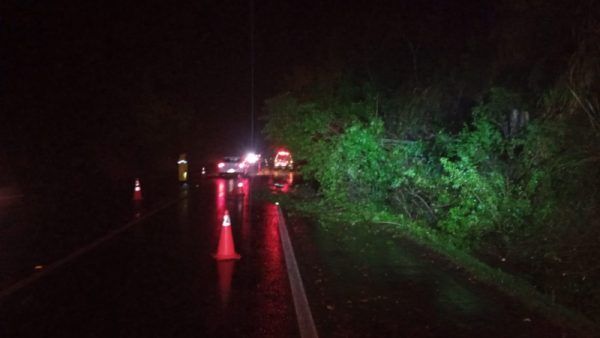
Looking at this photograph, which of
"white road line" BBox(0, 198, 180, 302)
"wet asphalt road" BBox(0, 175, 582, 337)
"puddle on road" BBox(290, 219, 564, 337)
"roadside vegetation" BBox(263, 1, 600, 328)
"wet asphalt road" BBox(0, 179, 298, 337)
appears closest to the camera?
"puddle on road" BBox(290, 219, 564, 337)

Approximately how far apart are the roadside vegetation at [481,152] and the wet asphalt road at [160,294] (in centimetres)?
338

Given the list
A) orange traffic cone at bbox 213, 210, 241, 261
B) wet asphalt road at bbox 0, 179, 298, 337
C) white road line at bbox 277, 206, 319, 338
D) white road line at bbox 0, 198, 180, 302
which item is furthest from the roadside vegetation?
white road line at bbox 0, 198, 180, 302

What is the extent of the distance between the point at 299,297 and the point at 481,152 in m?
6.48

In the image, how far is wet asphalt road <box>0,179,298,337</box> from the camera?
6891 millimetres

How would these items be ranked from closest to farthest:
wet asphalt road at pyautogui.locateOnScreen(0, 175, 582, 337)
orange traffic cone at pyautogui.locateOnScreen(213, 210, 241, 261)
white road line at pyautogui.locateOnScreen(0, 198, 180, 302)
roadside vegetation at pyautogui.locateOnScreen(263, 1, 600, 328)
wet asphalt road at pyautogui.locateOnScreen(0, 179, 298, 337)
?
wet asphalt road at pyautogui.locateOnScreen(0, 175, 582, 337)
wet asphalt road at pyautogui.locateOnScreen(0, 179, 298, 337)
white road line at pyautogui.locateOnScreen(0, 198, 180, 302)
roadside vegetation at pyautogui.locateOnScreen(263, 1, 600, 328)
orange traffic cone at pyautogui.locateOnScreen(213, 210, 241, 261)

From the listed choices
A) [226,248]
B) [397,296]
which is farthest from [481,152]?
[397,296]

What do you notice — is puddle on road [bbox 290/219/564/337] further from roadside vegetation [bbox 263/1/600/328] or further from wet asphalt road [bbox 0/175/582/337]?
roadside vegetation [bbox 263/1/600/328]

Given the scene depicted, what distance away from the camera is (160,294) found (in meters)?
8.46

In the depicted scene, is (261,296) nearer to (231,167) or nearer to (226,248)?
(226,248)

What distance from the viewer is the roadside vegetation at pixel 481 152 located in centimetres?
943

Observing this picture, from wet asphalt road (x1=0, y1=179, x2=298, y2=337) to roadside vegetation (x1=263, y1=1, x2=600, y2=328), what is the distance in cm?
338

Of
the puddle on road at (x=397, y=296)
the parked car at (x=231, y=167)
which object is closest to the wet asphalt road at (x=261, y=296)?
the puddle on road at (x=397, y=296)

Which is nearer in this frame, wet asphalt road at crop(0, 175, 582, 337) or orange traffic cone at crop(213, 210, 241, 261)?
wet asphalt road at crop(0, 175, 582, 337)

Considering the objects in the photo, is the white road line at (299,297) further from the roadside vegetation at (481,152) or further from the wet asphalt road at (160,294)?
the roadside vegetation at (481,152)
